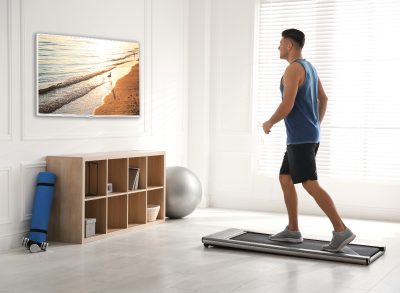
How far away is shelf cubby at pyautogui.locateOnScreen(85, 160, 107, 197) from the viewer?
580cm

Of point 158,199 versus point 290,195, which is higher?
point 290,195

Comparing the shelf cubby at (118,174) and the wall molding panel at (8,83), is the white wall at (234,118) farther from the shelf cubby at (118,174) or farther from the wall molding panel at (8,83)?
the wall molding panel at (8,83)

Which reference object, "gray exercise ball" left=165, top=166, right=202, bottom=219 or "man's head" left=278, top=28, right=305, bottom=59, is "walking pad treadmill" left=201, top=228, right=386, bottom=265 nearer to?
"gray exercise ball" left=165, top=166, right=202, bottom=219

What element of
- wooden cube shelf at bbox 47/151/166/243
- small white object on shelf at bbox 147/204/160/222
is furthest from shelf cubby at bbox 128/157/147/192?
small white object on shelf at bbox 147/204/160/222

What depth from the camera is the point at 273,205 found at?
7473 millimetres

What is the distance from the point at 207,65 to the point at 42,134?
2.63 metres

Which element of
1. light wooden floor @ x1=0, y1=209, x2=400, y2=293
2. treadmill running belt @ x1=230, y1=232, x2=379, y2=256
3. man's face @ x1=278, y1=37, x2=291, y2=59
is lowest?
light wooden floor @ x1=0, y1=209, x2=400, y2=293

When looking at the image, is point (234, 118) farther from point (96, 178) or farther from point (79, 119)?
point (96, 178)

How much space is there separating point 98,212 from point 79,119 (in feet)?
2.77

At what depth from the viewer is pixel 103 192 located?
5805 millimetres

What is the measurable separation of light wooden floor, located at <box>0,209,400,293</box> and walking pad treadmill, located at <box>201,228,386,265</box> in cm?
5

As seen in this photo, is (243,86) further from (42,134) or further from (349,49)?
(42,134)

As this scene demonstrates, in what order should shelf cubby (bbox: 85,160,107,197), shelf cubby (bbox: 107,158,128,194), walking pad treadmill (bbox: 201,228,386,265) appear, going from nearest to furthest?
walking pad treadmill (bbox: 201,228,386,265) < shelf cubby (bbox: 85,160,107,197) < shelf cubby (bbox: 107,158,128,194)

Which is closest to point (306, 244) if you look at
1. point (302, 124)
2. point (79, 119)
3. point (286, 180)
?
point (286, 180)
